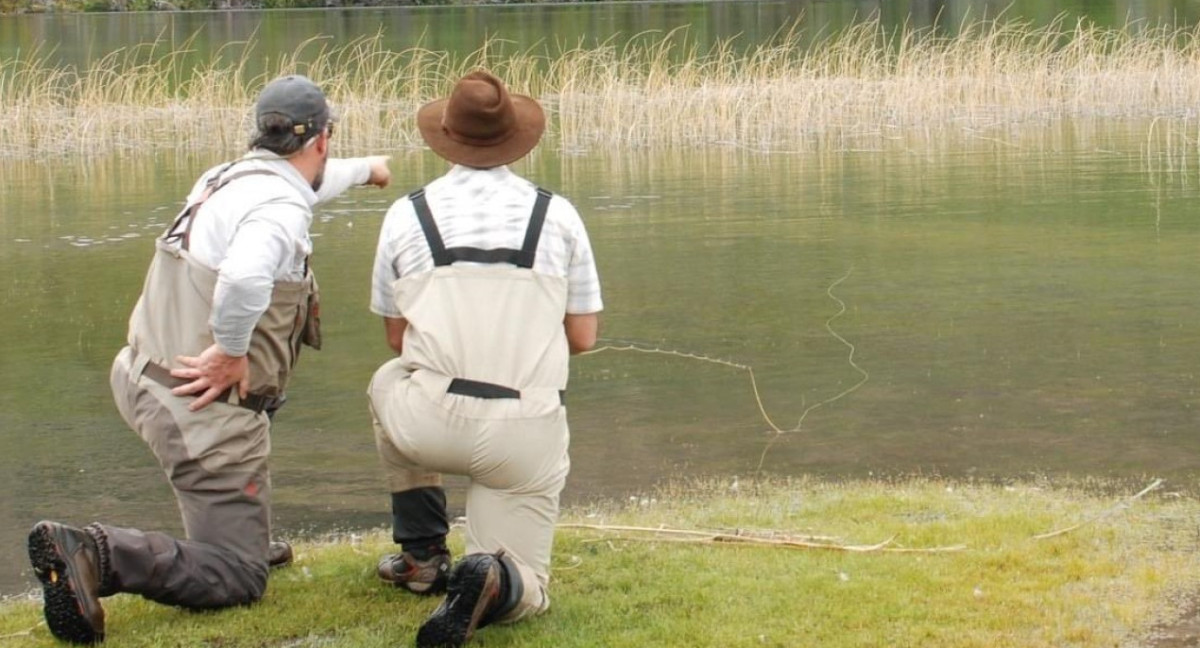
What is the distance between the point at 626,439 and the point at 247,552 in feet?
9.17

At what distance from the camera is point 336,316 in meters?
10.0

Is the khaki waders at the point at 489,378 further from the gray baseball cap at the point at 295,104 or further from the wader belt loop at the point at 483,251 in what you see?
the gray baseball cap at the point at 295,104

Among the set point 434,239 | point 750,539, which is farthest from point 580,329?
point 750,539

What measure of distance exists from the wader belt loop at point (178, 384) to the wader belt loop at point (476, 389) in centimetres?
62

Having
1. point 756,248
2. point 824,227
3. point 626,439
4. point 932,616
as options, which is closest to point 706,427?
point 626,439

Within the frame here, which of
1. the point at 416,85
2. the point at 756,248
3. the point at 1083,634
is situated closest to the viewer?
the point at 1083,634

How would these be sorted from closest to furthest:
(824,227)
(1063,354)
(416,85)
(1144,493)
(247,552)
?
(247,552), (1144,493), (1063,354), (824,227), (416,85)

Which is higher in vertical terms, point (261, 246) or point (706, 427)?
point (261, 246)

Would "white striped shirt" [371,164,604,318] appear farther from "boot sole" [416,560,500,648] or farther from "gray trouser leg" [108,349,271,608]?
"boot sole" [416,560,500,648]

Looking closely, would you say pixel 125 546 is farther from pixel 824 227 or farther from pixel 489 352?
pixel 824 227

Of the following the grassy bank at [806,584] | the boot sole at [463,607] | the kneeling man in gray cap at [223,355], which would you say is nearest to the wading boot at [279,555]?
the grassy bank at [806,584]

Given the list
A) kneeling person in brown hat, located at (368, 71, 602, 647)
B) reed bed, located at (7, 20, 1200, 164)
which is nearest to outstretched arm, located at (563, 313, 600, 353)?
kneeling person in brown hat, located at (368, 71, 602, 647)

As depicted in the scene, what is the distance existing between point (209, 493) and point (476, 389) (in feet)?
2.67

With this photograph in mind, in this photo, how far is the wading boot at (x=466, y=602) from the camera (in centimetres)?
423
